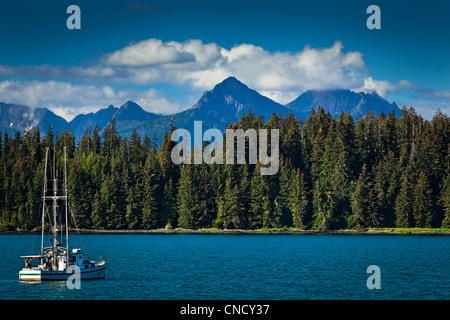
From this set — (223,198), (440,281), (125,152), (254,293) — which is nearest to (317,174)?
(223,198)

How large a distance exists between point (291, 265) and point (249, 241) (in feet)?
135

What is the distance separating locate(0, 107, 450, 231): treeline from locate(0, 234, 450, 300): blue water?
31.9 meters

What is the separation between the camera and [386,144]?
152625 mm

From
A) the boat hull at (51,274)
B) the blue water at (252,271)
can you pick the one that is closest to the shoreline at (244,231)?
the blue water at (252,271)

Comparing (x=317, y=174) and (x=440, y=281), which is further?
(x=317, y=174)

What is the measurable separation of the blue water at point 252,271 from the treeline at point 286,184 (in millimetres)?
31863

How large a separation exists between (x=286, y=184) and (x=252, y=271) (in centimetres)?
7473

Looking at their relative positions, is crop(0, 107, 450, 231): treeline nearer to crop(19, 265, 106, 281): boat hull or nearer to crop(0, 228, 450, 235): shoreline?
crop(0, 228, 450, 235): shoreline

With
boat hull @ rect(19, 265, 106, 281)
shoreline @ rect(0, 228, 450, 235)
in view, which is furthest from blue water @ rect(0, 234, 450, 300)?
shoreline @ rect(0, 228, 450, 235)

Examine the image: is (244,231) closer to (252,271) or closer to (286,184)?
(286,184)

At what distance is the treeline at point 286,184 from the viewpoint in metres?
136

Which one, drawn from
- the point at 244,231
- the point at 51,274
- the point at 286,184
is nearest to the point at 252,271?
the point at 51,274

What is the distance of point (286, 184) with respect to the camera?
457ft
